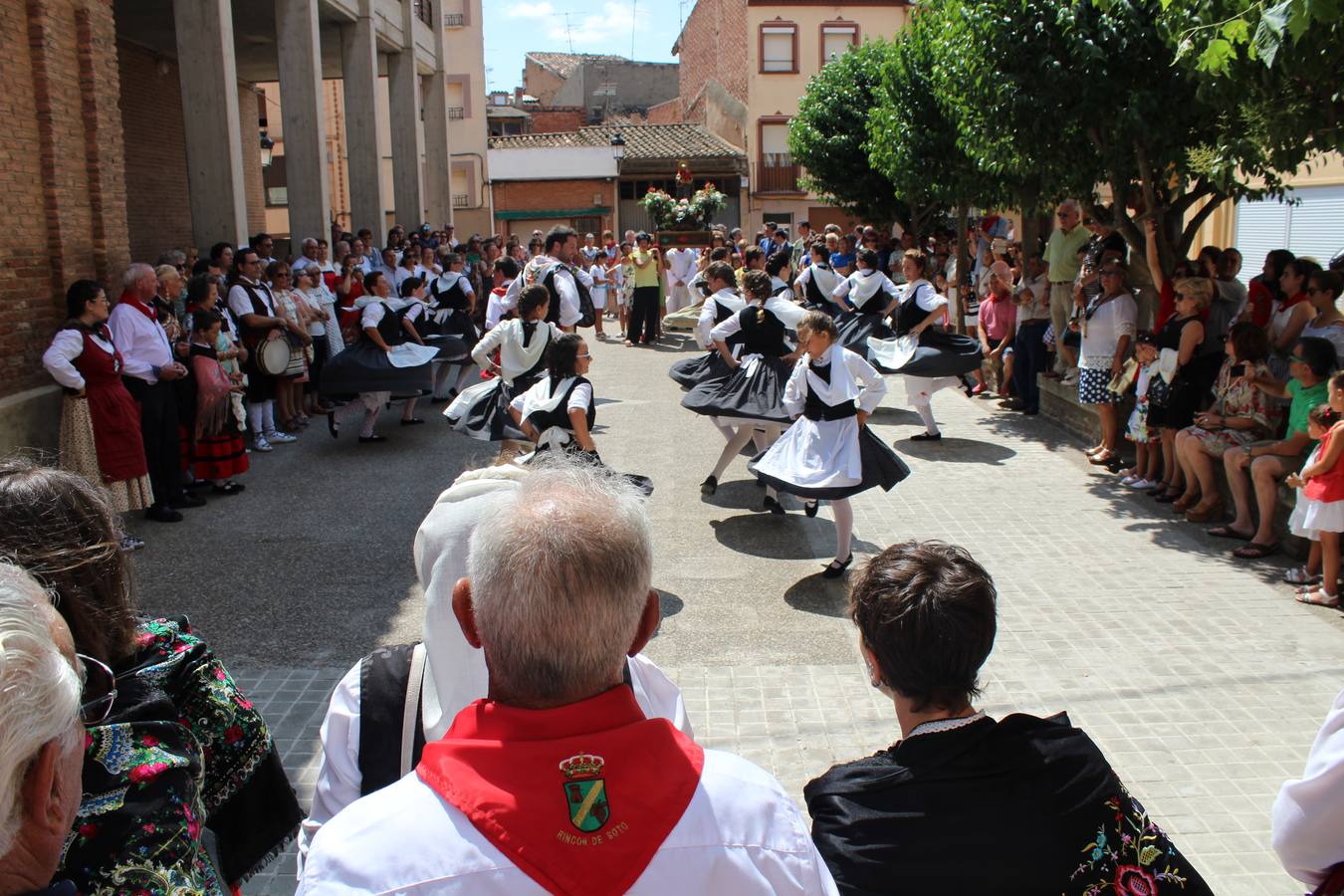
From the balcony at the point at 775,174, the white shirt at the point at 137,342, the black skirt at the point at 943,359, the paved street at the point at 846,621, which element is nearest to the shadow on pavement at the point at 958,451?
the paved street at the point at 846,621

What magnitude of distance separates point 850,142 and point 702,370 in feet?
49.7

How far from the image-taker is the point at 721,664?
6141 millimetres

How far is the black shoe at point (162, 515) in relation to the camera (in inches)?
352

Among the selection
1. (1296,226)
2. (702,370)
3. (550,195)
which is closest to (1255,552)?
(702,370)

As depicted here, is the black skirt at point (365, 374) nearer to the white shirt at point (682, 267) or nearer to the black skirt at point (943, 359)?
the black skirt at point (943, 359)

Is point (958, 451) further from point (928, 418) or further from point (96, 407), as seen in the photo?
point (96, 407)

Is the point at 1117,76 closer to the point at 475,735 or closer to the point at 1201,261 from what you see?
the point at 1201,261

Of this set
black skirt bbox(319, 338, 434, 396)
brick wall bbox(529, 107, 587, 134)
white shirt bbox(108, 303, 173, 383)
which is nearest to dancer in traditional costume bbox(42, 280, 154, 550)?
white shirt bbox(108, 303, 173, 383)

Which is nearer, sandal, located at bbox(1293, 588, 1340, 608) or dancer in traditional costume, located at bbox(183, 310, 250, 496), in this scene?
sandal, located at bbox(1293, 588, 1340, 608)

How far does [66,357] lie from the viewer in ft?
26.9

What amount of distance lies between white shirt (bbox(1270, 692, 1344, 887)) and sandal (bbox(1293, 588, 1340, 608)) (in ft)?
16.0

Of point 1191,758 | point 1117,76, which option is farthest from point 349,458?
point 1191,758

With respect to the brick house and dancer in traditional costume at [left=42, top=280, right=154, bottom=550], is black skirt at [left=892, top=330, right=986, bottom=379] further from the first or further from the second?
the brick house

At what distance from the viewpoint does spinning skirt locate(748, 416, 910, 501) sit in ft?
23.7
